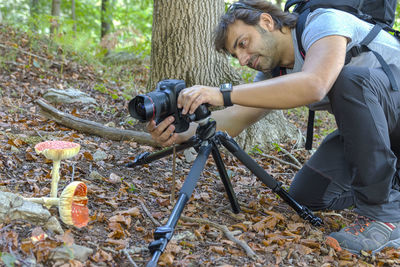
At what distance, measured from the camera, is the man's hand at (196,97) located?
2.09 metres

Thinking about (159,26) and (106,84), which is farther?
(106,84)

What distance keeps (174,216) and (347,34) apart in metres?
1.52

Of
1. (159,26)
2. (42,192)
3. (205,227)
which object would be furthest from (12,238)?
(159,26)

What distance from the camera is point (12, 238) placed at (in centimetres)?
174

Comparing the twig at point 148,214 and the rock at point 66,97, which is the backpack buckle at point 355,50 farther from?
the rock at point 66,97

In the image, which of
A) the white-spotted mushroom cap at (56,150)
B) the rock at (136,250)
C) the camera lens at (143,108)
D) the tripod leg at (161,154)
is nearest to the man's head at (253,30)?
the tripod leg at (161,154)

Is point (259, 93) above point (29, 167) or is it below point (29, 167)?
above

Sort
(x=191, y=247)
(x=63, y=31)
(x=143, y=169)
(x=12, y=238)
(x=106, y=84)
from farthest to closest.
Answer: (x=63, y=31) → (x=106, y=84) → (x=143, y=169) → (x=191, y=247) → (x=12, y=238)

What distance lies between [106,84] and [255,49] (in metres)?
3.61

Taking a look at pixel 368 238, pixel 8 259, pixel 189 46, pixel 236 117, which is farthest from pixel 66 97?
pixel 368 238

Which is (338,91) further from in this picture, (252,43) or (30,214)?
(30,214)

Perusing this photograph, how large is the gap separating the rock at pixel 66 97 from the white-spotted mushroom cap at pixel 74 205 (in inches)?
107

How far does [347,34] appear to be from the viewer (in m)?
2.20

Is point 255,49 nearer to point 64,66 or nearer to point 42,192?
point 42,192
